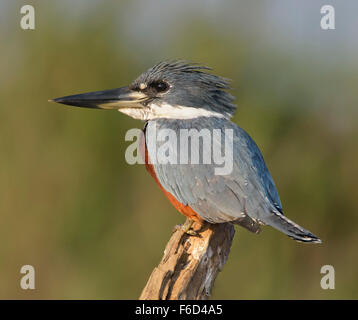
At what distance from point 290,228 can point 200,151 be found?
82 centimetres

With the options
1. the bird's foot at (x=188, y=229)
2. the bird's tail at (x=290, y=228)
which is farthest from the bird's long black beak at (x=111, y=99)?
the bird's tail at (x=290, y=228)

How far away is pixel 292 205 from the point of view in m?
5.12

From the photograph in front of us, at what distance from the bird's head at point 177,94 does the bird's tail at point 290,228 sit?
1.04 meters

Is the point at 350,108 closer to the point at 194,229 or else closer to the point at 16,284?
the point at 194,229

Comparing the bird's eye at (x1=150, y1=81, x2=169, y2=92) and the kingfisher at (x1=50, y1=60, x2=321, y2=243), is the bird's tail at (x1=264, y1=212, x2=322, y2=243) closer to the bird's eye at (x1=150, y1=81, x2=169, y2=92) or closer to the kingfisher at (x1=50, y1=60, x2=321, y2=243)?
the kingfisher at (x1=50, y1=60, x2=321, y2=243)

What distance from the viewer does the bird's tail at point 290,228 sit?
329cm

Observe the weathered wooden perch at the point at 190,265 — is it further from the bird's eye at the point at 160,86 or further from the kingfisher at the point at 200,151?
the bird's eye at the point at 160,86

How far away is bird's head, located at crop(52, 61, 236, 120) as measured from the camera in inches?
162

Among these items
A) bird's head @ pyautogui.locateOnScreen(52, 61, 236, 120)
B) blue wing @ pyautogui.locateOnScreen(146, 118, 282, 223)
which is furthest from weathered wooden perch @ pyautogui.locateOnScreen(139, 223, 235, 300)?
bird's head @ pyautogui.locateOnScreen(52, 61, 236, 120)

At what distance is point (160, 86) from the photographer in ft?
13.8

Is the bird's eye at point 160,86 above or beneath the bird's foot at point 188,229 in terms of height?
above

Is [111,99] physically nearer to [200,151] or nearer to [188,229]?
[200,151]

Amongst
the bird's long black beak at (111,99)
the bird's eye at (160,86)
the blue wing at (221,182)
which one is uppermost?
the bird's eye at (160,86)

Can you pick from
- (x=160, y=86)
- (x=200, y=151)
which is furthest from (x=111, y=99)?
(x=200, y=151)
